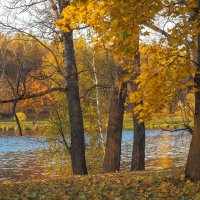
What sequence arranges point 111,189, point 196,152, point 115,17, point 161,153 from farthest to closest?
1. point 161,153
2. point 196,152
3. point 111,189
4. point 115,17

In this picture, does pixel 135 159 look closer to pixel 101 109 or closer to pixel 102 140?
pixel 102 140

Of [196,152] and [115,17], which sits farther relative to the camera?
[196,152]

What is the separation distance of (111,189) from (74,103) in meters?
4.62

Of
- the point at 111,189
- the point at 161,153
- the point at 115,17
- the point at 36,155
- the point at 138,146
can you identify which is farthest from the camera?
the point at 36,155

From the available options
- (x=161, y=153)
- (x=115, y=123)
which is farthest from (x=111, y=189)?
(x=161, y=153)

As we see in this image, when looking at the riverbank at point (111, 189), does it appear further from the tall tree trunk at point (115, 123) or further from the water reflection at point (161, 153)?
the water reflection at point (161, 153)

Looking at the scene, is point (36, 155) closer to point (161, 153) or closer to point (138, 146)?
point (161, 153)

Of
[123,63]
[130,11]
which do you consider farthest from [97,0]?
[123,63]

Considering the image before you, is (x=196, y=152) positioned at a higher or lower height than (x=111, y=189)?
higher

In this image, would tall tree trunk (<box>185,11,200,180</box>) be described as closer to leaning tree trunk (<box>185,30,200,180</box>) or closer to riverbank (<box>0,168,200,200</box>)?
leaning tree trunk (<box>185,30,200,180</box>)

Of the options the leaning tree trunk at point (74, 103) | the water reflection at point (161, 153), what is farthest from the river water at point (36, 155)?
the leaning tree trunk at point (74, 103)

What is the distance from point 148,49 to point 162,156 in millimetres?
18880

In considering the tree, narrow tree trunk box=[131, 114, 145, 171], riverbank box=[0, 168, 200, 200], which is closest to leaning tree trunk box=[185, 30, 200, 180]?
riverbank box=[0, 168, 200, 200]

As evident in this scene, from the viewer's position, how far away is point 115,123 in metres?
13.1
